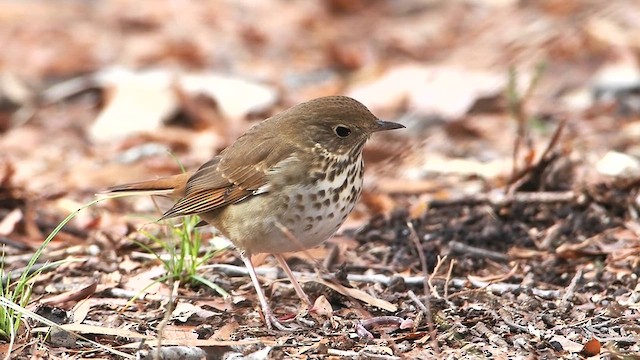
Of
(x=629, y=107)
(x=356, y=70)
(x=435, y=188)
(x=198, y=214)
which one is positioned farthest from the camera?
(x=356, y=70)

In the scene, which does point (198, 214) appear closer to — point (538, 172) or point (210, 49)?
point (538, 172)

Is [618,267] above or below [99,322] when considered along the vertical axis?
below

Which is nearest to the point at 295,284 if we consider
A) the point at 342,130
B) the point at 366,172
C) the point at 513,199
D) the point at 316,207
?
the point at 316,207

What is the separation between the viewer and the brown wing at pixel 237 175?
4598 millimetres

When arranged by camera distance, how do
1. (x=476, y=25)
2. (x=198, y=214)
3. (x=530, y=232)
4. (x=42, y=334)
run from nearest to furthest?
(x=42, y=334)
(x=198, y=214)
(x=530, y=232)
(x=476, y=25)

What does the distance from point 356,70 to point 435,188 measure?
3.23m

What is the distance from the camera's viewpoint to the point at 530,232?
534 cm

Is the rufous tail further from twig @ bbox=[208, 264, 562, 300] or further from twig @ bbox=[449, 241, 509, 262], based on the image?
twig @ bbox=[449, 241, 509, 262]

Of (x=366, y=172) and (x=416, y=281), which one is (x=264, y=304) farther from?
(x=366, y=172)

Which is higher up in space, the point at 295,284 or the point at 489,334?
the point at 295,284

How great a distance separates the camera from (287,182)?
14.5ft

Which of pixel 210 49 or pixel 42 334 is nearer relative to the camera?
pixel 42 334

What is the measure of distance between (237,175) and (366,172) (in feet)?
5.92

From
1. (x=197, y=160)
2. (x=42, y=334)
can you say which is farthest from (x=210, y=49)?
(x=42, y=334)
